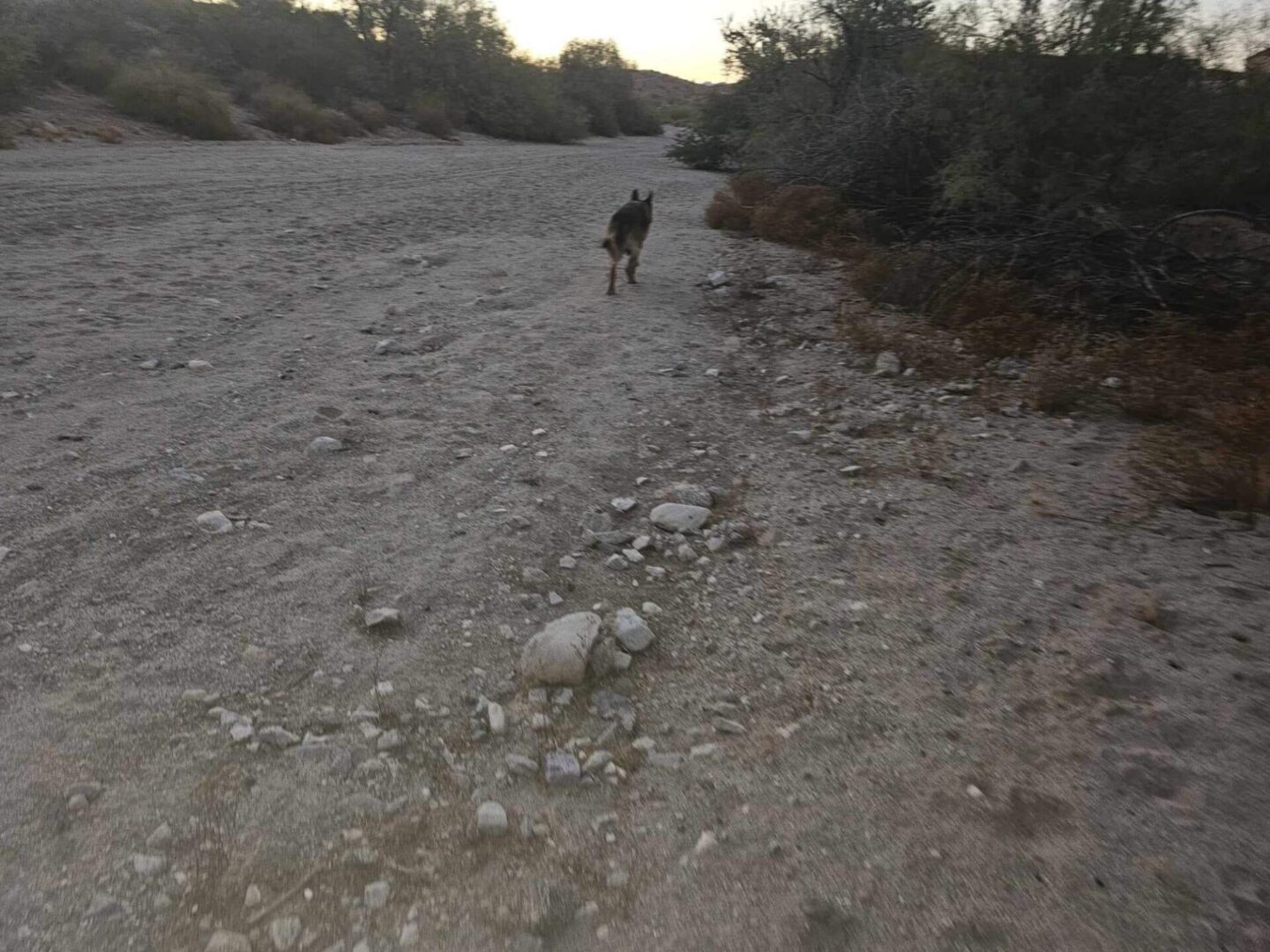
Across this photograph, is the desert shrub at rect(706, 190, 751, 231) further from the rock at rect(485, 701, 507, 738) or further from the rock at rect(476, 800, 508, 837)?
the rock at rect(476, 800, 508, 837)

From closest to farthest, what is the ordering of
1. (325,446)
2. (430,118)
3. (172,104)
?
(325,446)
(172,104)
(430,118)

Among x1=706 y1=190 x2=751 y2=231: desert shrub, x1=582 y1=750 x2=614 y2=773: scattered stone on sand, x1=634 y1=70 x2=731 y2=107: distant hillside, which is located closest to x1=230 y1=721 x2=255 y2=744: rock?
x1=582 y1=750 x2=614 y2=773: scattered stone on sand

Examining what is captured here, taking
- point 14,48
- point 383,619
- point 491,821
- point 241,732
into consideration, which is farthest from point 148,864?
point 14,48

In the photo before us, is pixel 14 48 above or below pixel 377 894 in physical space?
above

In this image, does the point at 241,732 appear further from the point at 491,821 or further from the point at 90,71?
the point at 90,71

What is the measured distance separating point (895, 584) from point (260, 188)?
10.9 metres

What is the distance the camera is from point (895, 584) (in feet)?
10.2

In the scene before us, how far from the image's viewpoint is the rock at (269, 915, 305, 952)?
69.8 inches

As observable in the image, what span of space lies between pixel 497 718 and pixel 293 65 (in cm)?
2891

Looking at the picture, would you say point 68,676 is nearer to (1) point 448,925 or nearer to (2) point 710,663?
(1) point 448,925

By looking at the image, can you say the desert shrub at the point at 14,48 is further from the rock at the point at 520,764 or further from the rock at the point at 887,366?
the rock at the point at 520,764

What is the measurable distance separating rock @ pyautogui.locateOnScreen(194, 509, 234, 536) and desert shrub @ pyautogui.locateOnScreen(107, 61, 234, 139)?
17.2 metres

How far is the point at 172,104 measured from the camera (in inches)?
680

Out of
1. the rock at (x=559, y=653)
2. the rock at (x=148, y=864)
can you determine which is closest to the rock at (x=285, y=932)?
the rock at (x=148, y=864)
